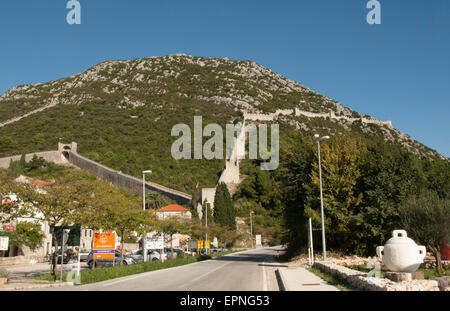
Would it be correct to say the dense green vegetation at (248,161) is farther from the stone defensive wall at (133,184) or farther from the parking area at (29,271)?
the parking area at (29,271)

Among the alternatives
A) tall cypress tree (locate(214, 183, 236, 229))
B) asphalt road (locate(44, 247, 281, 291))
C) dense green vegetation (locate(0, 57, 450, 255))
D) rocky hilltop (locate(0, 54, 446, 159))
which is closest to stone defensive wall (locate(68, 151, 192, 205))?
dense green vegetation (locate(0, 57, 450, 255))

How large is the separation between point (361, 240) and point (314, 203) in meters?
4.31

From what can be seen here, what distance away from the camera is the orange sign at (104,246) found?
21688 millimetres

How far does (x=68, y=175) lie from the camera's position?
72.5ft

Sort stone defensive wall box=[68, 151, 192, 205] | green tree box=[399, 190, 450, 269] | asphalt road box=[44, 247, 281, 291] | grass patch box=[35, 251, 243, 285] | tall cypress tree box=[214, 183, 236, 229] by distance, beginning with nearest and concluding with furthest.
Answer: asphalt road box=[44, 247, 281, 291]
grass patch box=[35, 251, 243, 285]
green tree box=[399, 190, 450, 269]
tall cypress tree box=[214, 183, 236, 229]
stone defensive wall box=[68, 151, 192, 205]

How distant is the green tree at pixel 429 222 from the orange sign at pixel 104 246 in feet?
53.1

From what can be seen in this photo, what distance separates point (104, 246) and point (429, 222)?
17.6 m

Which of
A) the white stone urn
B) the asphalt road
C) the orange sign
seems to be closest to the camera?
the white stone urn

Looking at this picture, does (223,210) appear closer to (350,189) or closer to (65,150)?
(350,189)

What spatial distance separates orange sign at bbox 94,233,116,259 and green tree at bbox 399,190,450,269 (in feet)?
53.1

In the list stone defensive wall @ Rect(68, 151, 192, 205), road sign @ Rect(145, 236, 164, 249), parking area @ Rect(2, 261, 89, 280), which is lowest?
parking area @ Rect(2, 261, 89, 280)

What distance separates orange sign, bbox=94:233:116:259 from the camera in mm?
21688

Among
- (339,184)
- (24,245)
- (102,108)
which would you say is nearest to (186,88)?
(102,108)

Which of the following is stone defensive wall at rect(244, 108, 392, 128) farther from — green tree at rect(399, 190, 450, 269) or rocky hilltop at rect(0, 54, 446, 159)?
green tree at rect(399, 190, 450, 269)
